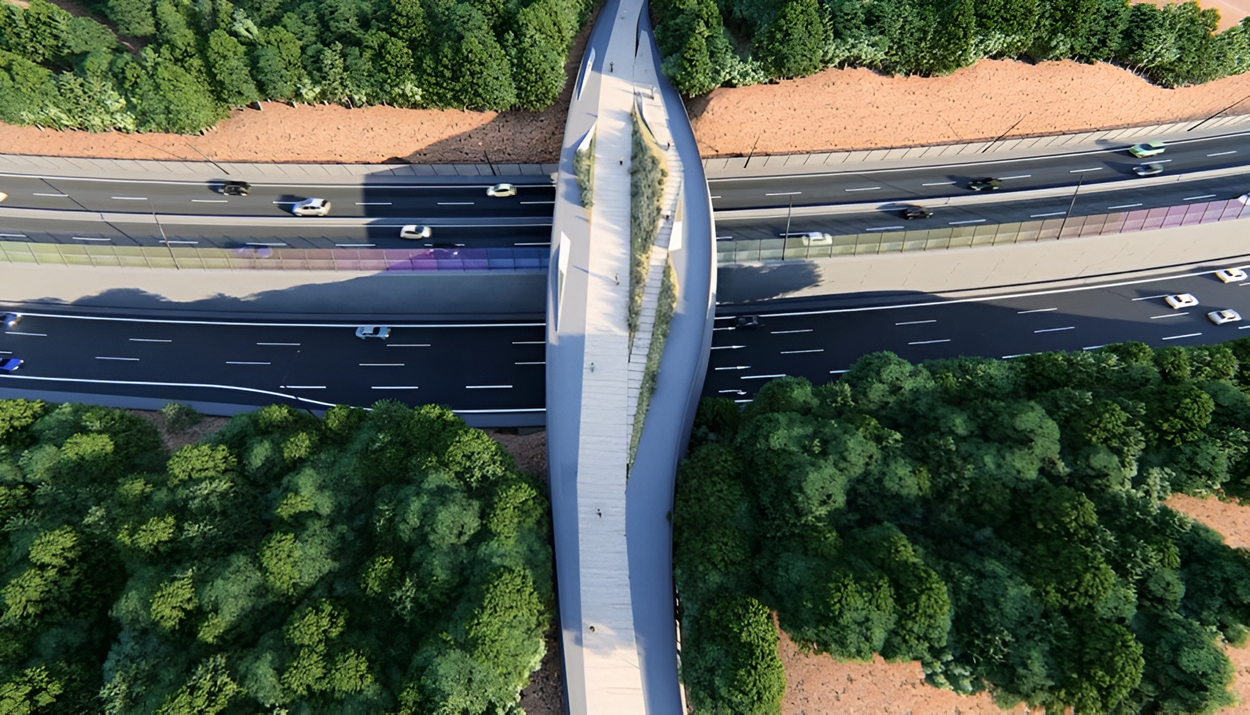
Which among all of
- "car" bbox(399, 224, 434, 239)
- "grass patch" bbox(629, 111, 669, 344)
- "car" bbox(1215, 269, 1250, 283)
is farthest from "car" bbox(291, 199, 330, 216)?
"car" bbox(1215, 269, 1250, 283)

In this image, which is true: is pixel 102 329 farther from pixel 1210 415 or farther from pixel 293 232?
pixel 1210 415

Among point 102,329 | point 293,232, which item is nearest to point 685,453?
→ point 293,232

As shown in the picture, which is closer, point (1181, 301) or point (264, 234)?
point (1181, 301)

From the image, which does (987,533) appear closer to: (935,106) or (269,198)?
(935,106)

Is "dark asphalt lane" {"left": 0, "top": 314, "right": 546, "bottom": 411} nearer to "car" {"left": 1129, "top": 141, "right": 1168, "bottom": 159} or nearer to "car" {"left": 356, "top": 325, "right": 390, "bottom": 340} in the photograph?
"car" {"left": 356, "top": 325, "right": 390, "bottom": 340}

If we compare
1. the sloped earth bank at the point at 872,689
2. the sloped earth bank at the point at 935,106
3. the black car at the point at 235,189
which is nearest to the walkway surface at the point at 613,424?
the sloped earth bank at the point at 872,689

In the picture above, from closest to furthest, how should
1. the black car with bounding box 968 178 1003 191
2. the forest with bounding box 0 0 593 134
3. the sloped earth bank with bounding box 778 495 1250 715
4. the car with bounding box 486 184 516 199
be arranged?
the sloped earth bank with bounding box 778 495 1250 715, the forest with bounding box 0 0 593 134, the black car with bounding box 968 178 1003 191, the car with bounding box 486 184 516 199

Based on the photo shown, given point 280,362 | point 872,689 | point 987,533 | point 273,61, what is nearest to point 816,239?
point 987,533
